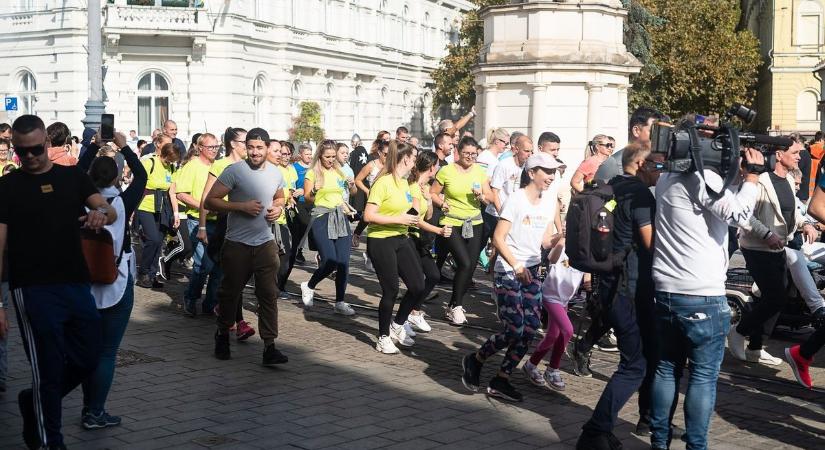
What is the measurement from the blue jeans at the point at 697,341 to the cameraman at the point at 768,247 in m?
3.21

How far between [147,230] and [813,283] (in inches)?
310

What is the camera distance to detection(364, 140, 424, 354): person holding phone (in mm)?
10266

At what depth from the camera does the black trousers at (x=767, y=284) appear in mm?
9758

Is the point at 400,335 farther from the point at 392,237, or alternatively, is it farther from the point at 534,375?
the point at 534,375

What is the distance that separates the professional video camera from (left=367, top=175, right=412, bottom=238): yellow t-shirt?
410 cm

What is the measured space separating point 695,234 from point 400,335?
4.58 meters

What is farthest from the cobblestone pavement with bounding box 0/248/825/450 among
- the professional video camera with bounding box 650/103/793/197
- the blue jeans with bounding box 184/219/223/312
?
the professional video camera with bounding box 650/103/793/197

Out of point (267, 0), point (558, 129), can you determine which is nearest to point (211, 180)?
point (558, 129)

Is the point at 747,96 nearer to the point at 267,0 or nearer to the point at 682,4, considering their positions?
the point at 682,4

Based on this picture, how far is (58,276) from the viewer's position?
264 inches

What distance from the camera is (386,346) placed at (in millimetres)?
10258

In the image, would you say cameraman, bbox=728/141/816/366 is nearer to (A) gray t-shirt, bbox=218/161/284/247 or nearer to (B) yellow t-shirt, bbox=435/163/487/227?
(B) yellow t-shirt, bbox=435/163/487/227

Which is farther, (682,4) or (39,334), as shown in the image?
(682,4)

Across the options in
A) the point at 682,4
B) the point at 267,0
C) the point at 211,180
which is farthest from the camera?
the point at 682,4
